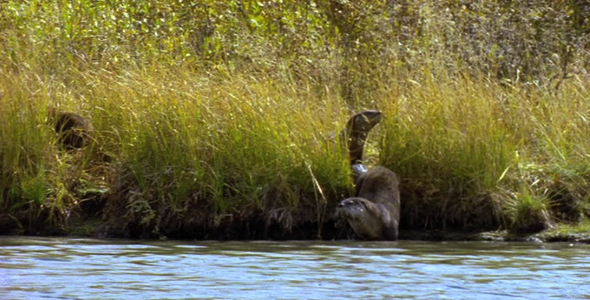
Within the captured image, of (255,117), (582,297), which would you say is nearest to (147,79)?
(255,117)

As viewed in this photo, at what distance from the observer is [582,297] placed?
24.3 ft

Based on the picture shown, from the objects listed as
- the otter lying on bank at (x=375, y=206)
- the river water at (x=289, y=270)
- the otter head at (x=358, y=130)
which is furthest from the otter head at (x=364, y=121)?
the river water at (x=289, y=270)

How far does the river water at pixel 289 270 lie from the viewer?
751cm

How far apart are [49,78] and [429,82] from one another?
406cm

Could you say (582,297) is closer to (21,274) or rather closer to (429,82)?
(21,274)

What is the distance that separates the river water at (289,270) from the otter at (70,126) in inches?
61.9

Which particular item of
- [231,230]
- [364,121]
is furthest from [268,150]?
[364,121]

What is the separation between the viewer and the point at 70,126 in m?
11.9

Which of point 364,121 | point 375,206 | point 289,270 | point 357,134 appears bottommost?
point 289,270

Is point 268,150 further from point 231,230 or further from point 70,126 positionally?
point 70,126

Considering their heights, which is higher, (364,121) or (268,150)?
(364,121)

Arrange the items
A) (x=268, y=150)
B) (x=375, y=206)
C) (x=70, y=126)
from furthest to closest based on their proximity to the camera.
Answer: (x=70, y=126) < (x=268, y=150) < (x=375, y=206)

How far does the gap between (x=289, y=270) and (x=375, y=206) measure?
2.07 meters

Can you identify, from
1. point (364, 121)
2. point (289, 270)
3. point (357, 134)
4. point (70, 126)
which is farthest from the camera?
point (70, 126)
